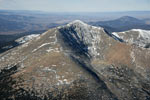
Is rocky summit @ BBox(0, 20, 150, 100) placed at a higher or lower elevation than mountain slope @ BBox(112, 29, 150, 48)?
lower

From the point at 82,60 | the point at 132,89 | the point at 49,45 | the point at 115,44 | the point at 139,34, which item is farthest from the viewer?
the point at 139,34

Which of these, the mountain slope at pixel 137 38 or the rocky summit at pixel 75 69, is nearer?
the rocky summit at pixel 75 69

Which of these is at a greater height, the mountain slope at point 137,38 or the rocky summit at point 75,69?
the mountain slope at point 137,38

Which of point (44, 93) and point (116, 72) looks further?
point (116, 72)

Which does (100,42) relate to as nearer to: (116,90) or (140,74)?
(140,74)

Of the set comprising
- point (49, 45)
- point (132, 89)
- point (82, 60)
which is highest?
point (49, 45)

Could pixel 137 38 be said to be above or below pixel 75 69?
above

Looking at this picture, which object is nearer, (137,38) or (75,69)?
(75,69)

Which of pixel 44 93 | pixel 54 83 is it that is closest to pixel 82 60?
pixel 54 83
